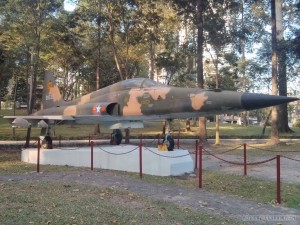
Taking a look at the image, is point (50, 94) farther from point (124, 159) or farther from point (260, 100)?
point (260, 100)

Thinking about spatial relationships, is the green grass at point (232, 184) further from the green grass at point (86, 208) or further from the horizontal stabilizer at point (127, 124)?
the green grass at point (86, 208)

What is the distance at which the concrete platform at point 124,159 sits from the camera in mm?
11812

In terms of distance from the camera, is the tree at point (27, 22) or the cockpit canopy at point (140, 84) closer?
the cockpit canopy at point (140, 84)

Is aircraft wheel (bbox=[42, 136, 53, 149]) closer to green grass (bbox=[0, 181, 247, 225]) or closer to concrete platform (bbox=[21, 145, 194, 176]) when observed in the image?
concrete platform (bbox=[21, 145, 194, 176])

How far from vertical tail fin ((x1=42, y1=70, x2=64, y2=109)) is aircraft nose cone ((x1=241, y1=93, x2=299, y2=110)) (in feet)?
35.7

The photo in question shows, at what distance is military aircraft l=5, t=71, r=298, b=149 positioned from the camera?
1075 centimetres

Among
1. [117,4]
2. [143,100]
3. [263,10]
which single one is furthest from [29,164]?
[263,10]

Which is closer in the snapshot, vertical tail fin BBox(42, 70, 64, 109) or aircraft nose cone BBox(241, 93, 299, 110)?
aircraft nose cone BBox(241, 93, 299, 110)

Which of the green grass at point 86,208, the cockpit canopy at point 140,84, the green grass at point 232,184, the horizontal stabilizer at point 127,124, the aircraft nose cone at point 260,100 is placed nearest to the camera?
the green grass at point 86,208

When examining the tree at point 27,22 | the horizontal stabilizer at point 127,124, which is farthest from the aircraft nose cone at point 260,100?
the tree at point 27,22

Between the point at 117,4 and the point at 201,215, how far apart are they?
21237 millimetres

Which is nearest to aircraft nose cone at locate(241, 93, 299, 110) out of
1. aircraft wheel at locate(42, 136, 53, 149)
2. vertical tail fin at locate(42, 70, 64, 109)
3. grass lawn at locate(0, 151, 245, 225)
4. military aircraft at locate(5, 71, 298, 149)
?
military aircraft at locate(5, 71, 298, 149)

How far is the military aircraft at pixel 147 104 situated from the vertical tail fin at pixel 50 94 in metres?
1.44

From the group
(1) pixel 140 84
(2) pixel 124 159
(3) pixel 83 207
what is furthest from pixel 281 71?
(3) pixel 83 207
